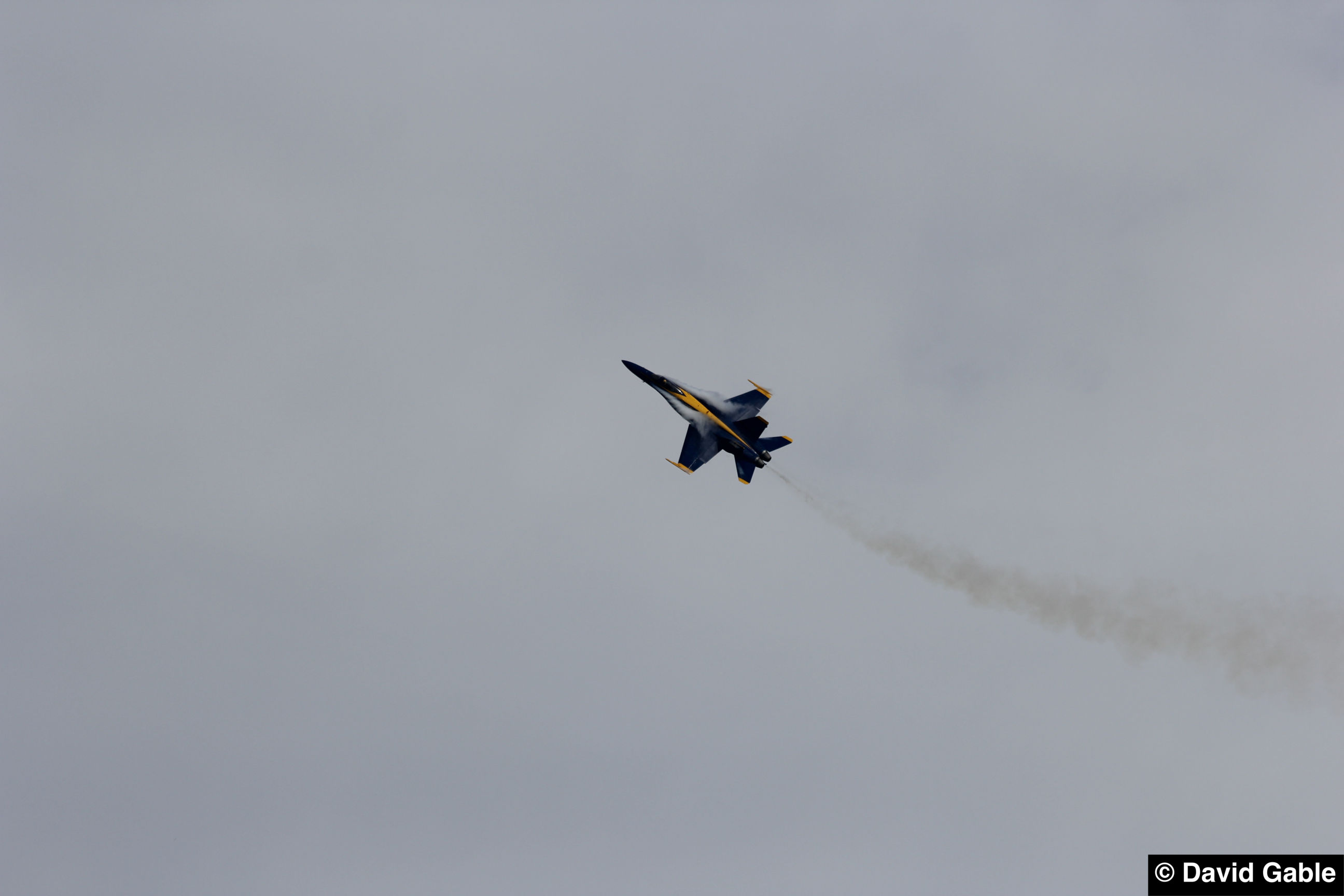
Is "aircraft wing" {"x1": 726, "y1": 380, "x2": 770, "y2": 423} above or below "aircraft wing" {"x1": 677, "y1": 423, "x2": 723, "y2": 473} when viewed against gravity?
above

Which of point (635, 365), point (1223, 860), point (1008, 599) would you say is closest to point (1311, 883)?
point (1223, 860)

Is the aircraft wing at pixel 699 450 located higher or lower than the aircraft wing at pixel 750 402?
lower

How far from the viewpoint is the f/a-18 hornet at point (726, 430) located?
86625 millimetres

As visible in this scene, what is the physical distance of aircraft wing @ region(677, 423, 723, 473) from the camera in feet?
286

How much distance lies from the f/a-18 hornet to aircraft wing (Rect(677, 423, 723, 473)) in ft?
0.14

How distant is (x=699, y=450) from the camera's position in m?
87.6

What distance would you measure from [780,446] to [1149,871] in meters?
38.7

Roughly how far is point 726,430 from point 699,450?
2.87m

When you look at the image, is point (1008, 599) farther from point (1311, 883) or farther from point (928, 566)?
point (1311, 883)

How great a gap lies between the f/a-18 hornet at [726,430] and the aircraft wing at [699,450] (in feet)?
0.14

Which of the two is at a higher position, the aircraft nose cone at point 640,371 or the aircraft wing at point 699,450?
the aircraft nose cone at point 640,371

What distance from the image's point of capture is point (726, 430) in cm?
8650

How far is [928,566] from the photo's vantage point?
91250 mm

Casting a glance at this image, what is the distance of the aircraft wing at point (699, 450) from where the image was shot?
87.2m
